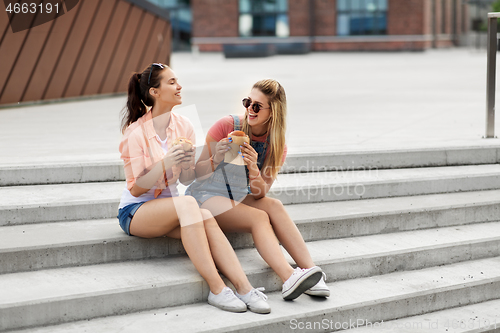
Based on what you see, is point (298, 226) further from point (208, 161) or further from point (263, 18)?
point (263, 18)

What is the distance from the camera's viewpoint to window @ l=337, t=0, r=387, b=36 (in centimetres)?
3403

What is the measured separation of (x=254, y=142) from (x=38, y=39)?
255 inches

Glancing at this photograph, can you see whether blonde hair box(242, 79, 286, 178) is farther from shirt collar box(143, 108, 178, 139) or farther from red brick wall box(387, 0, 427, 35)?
red brick wall box(387, 0, 427, 35)

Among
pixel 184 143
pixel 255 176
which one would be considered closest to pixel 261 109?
pixel 255 176

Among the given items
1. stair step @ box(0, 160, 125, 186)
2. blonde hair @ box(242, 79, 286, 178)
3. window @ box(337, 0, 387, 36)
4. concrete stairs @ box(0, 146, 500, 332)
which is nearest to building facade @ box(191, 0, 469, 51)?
window @ box(337, 0, 387, 36)

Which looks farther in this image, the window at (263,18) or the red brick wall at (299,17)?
the window at (263,18)

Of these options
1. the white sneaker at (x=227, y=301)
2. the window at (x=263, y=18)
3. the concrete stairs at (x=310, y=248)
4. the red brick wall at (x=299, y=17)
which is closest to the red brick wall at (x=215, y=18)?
the window at (x=263, y=18)

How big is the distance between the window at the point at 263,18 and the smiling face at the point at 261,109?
33033 millimetres

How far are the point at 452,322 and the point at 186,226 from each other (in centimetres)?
166

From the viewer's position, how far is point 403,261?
387 centimetres

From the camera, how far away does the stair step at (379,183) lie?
443 cm

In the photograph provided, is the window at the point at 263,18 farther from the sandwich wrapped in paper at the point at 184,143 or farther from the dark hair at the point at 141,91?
the sandwich wrapped in paper at the point at 184,143

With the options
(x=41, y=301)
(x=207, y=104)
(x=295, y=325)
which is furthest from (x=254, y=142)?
(x=207, y=104)

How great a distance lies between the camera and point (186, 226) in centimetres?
323
